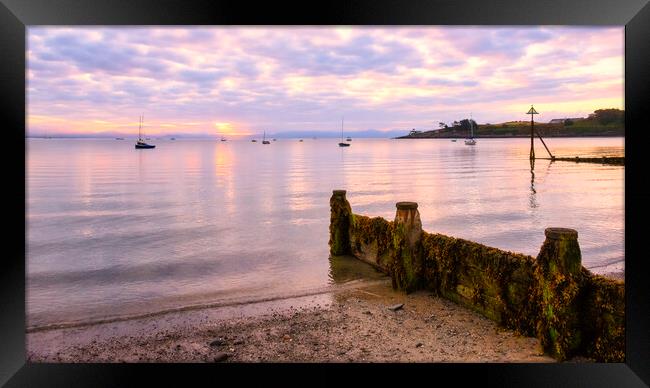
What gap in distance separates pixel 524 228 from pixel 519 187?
14.7 metres

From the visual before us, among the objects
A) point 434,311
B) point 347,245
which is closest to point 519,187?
point 347,245

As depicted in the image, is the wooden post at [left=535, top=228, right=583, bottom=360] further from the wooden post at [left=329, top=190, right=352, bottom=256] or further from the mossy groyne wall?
the wooden post at [left=329, top=190, right=352, bottom=256]

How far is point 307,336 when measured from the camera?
23.1ft

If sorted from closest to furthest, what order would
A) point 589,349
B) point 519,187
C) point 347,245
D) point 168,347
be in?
point 589,349
point 168,347
point 347,245
point 519,187

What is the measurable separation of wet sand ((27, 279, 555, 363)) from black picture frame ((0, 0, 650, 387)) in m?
1.33

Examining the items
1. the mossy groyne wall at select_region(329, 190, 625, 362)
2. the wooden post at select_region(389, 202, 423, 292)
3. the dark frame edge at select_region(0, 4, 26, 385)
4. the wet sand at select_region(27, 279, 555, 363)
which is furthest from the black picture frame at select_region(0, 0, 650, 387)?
the wooden post at select_region(389, 202, 423, 292)

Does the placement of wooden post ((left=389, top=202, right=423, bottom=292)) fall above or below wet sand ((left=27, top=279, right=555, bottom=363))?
above

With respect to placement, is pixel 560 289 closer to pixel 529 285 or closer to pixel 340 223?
pixel 529 285

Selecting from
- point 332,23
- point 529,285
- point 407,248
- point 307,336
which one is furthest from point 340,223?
point 332,23

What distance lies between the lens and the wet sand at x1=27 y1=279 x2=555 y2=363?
20.7 ft

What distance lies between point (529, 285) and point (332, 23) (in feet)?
13.1

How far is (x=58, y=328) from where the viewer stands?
8055 millimetres

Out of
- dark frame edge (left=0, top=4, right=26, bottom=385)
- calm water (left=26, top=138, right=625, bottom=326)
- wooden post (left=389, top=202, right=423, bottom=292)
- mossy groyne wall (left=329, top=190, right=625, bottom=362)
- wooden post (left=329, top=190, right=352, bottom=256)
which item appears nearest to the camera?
dark frame edge (left=0, top=4, right=26, bottom=385)

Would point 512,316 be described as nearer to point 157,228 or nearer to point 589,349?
point 589,349
